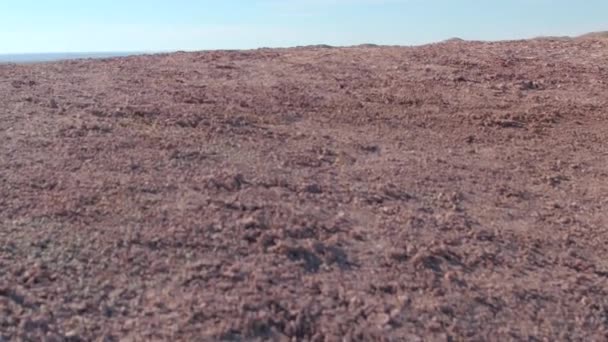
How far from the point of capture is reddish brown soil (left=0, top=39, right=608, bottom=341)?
10.3 feet

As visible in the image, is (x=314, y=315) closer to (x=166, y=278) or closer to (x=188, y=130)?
(x=166, y=278)

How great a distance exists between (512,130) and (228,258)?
3558 millimetres

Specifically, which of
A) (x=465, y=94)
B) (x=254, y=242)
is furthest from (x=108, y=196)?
(x=465, y=94)

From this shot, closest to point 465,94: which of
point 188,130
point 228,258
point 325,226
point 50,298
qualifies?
point 188,130

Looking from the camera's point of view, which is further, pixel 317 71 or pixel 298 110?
pixel 317 71

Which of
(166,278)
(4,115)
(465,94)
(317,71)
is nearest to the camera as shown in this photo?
(166,278)

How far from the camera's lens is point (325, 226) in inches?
154

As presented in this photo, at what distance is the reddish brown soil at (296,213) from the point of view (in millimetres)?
3131

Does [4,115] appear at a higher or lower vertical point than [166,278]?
higher

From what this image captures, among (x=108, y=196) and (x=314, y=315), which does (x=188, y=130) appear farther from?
(x=314, y=315)

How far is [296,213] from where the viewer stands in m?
4.02

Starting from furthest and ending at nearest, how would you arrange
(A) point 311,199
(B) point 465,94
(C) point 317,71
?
(C) point 317,71 → (B) point 465,94 → (A) point 311,199

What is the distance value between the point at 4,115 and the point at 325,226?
2740 millimetres

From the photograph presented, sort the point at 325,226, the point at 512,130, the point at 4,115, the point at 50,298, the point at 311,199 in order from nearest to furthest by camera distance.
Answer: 1. the point at 50,298
2. the point at 325,226
3. the point at 311,199
4. the point at 4,115
5. the point at 512,130
